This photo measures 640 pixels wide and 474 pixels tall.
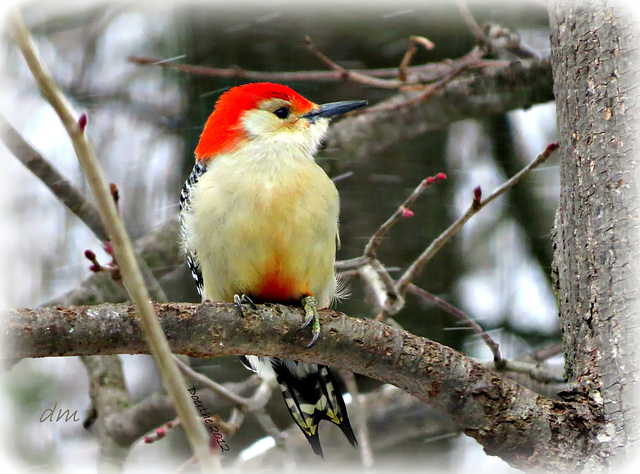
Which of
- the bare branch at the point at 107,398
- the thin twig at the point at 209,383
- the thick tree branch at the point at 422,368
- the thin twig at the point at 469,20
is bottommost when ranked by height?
the bare branch at the point at 107,398

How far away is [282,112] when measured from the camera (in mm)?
3850

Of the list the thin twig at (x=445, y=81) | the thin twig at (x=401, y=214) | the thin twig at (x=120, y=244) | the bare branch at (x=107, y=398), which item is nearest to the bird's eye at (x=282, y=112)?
the thin twig at (x=401, y=214)

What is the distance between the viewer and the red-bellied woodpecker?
323 cm

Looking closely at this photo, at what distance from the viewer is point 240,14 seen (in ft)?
18.7

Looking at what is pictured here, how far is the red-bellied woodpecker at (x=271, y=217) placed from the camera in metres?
3.23

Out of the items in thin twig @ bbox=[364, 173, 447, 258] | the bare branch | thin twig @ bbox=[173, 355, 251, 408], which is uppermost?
thin twig @ bbox=[364, 173, 447, 258]

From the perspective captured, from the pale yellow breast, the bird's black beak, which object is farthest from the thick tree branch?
the bird's black beak

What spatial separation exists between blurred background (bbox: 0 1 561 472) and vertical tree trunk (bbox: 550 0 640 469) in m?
2.48

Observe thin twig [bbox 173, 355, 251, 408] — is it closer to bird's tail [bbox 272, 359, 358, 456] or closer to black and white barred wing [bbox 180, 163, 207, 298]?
bird's tail [bbox 272, 359, 358, 456]

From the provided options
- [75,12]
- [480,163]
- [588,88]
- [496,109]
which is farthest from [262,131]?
[75,12]

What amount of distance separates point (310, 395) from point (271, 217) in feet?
3.62

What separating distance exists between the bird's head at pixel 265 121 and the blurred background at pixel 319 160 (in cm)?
146

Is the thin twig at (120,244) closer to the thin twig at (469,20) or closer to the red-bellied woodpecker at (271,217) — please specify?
the red-bellied woodpecker at (271,217)

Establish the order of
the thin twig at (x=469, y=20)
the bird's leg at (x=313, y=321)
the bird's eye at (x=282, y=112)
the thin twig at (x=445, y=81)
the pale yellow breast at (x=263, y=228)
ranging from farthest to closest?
the thin twig at (x=445, y=81) < the thin twig at (x=469, y=20) < the bird's eye at (x=282, y=112) < the pale yellow breast at (x=263, y=228) < the bird's leg at (x=313, y=321)
